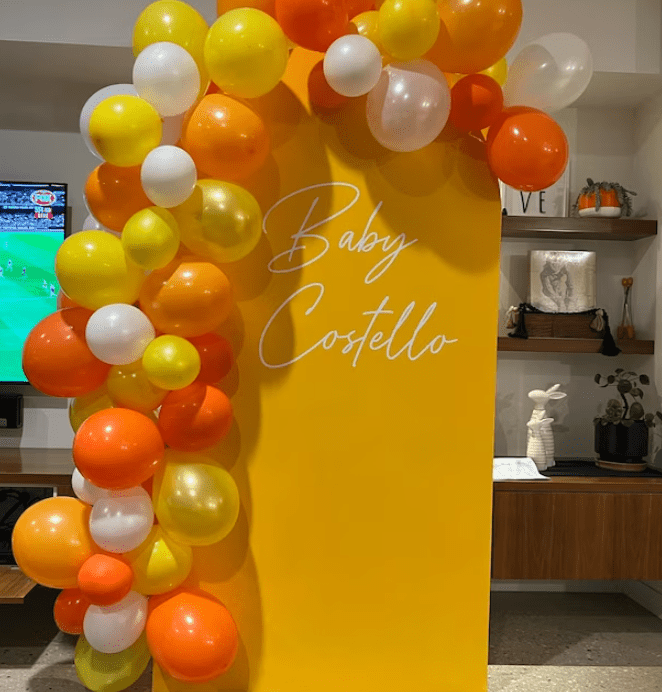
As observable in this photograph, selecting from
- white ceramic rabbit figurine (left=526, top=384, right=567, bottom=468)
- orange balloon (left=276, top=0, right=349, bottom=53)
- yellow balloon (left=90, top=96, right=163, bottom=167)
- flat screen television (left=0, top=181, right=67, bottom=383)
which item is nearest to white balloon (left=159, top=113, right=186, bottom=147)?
yellow balloon (left=90, top=96, right=163, bottom=167)

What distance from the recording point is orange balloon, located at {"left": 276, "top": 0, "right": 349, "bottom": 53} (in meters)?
1.69

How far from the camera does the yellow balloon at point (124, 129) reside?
1669 millimetres

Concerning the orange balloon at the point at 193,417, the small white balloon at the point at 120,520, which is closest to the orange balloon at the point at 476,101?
the orange balloon at the point at 193,417

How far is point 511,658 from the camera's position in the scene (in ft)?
9.39

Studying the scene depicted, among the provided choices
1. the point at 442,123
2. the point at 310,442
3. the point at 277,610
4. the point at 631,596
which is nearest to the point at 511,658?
the point at 631,596

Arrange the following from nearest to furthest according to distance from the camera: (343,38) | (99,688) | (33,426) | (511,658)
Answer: (343,38), (99,688), (511,658), (33,426)

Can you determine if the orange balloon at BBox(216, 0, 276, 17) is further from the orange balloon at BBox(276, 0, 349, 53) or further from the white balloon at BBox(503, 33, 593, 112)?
the white balloon at BBox(503, 33, 593, 112)

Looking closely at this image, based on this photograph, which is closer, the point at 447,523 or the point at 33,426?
the point at 447,523

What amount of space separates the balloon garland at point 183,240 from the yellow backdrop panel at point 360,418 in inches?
4.7

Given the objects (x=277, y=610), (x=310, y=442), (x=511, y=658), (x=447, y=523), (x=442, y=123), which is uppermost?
(x=442, y=123)

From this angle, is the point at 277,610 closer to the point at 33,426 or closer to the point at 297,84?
the point at 297,84

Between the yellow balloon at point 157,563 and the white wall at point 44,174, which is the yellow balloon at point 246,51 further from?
the white wall at point 44,174

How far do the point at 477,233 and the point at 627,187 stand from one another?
194 centimetres

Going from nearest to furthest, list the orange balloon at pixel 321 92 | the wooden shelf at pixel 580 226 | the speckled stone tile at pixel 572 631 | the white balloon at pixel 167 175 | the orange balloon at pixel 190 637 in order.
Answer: the white balloon at pixel 167 175 < the orange balloon at pixel 190 637 < the orange balloon at pixel 321 92 < the speckled stone tile at pixel 572 631 < the wooden shelf at pixel 580 226
